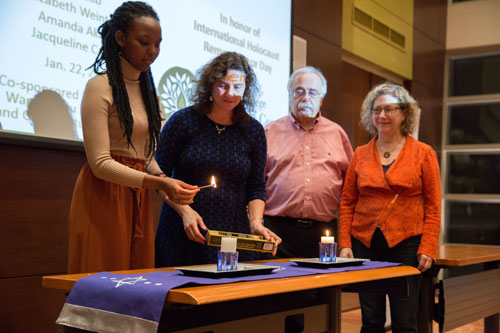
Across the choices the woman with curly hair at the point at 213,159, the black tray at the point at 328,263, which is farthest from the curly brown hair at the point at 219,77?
the black tray at the point at 328,263

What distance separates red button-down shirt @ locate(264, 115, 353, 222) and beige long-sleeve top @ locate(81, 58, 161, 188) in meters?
0.94

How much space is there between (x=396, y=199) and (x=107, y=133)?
1.39 meters

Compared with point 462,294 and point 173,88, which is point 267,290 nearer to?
point 462,294

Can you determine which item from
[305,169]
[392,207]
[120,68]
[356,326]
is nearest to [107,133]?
[120,68]

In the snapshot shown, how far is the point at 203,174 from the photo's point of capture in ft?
7.16

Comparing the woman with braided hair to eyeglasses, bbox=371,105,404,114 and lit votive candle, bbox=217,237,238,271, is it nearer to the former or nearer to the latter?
lit votive candle, bbox=217,237,238,271

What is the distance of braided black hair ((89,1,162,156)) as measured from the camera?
1.89 m

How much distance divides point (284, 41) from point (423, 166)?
1868mm

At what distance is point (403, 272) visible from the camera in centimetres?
207

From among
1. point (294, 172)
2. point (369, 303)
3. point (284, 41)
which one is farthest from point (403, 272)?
point (284, 41)

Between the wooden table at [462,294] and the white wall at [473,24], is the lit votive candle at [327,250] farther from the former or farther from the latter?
the white wall at [473,24]

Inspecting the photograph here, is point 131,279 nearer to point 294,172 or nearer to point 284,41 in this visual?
point 294,172

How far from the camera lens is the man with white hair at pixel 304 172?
271 cm

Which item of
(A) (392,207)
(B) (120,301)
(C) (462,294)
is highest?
(A) (392,207)
